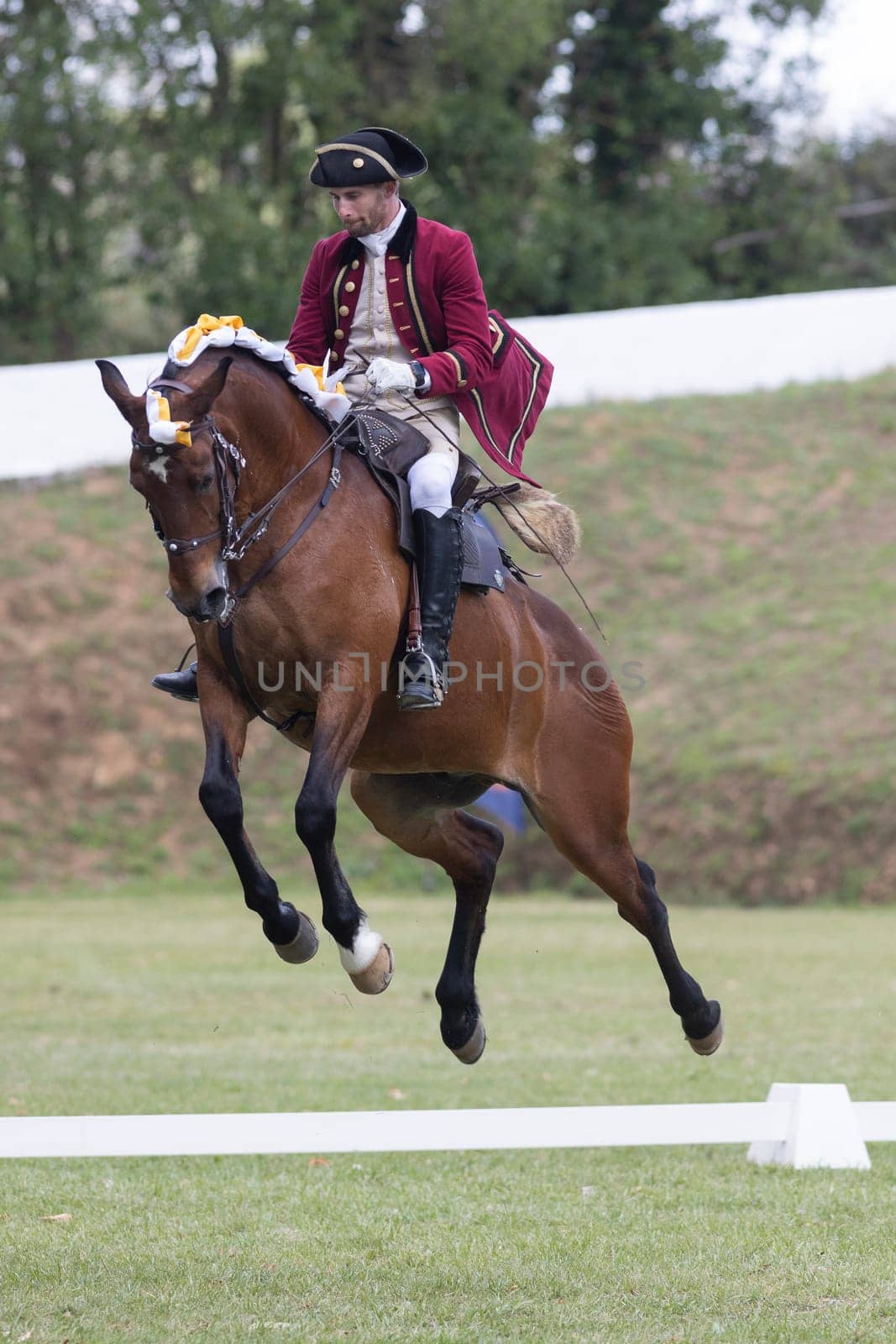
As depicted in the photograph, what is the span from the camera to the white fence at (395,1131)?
19.4 feet

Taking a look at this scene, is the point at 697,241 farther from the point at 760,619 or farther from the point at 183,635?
the point at 183,635

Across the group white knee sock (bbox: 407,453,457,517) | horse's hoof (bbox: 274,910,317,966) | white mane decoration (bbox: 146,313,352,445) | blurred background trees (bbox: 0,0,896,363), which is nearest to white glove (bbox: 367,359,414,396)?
white mane decoration (bbox: 146,313,352,445)

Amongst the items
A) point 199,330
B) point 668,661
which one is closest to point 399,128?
point 668,661

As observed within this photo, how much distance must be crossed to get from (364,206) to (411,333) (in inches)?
19.6

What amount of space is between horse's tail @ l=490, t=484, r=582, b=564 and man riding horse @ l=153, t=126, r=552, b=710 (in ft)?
1.11

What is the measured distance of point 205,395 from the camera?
522 cm

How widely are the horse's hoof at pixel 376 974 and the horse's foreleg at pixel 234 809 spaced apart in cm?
20

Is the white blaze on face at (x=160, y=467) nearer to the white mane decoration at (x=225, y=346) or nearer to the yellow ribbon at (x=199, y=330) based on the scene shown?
the white mane decoration at (x=225, y=346)

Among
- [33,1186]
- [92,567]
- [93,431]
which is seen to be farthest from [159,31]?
[33,1186]

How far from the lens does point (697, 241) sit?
35.1 m

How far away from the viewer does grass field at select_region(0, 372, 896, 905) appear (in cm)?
1975

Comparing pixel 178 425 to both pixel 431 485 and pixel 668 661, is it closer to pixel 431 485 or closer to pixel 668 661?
pixel 431 485

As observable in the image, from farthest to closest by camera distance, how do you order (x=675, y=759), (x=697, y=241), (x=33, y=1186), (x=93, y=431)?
(x=697, y=241)
(x=93, y=431)
(x=675, y=759)
(x=33, y=1186)

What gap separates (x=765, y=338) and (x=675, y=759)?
26.7 ft
